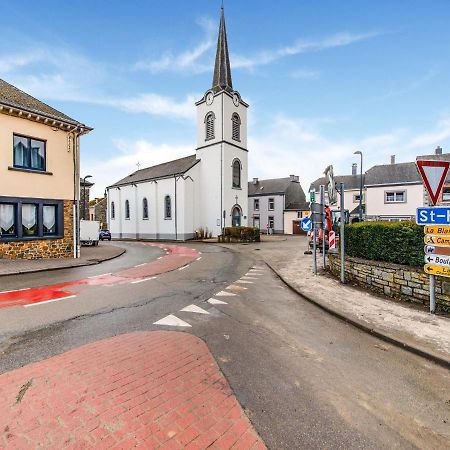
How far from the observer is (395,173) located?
1261 inches

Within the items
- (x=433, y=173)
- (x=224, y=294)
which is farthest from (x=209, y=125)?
(x=433, y=173)

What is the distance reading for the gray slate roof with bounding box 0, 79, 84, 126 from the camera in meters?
13.2

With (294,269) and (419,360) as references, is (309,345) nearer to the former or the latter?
(419,360)

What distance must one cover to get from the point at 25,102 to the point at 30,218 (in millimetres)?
5875

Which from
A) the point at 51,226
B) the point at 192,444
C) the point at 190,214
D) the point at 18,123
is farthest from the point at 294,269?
the point at 190,214

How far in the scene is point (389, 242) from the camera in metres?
7.24

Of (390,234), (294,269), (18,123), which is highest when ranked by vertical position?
(18,123)

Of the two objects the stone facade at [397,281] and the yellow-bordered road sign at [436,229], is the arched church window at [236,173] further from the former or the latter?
the yellow-bordered road sign at [436,229]

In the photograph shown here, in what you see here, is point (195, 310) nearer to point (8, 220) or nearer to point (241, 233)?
point (8, 220)

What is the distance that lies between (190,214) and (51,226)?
61.2 ft

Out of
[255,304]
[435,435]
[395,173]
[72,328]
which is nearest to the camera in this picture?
[435,435]

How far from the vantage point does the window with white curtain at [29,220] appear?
13.8 m

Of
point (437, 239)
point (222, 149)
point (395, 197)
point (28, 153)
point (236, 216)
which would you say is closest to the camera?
point (437, 239)

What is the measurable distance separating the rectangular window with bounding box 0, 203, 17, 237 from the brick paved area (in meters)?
12.3
